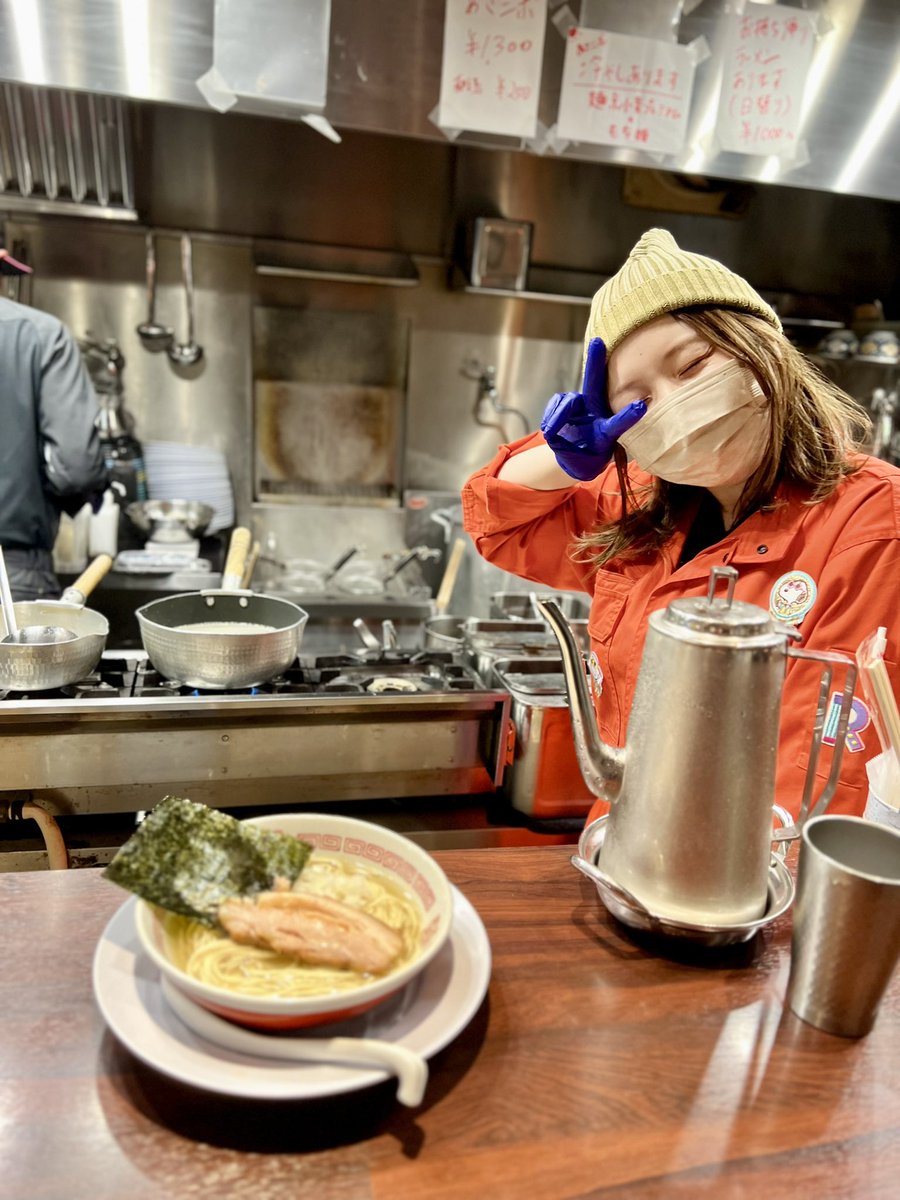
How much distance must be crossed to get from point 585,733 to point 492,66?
92.1 inches

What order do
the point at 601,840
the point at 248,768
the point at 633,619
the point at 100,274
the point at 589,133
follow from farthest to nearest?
1. the point at 100,274
2. the point at 589,133
3. the point at 248,768
4. the point at 633,619
5. the point at 601,840

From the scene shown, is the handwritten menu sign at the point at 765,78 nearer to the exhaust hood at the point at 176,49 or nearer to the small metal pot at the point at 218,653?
the exhaust hood at the point at 176,49

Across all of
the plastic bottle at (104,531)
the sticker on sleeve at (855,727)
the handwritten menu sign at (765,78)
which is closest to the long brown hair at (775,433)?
the sticker on sleeve at (855,727)

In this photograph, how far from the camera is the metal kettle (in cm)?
83

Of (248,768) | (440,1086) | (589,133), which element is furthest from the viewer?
(589,133)

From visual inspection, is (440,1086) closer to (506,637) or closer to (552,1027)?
(552,1027)

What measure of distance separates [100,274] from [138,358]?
421 millimetres

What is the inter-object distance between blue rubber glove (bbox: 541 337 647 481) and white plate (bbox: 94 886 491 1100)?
2.70ft

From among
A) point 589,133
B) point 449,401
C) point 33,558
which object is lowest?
point 33,558

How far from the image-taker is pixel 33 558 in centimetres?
314

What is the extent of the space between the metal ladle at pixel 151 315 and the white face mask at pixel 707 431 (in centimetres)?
341

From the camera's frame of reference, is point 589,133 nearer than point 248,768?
No

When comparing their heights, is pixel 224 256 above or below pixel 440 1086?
above

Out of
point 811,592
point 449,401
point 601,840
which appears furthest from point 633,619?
point 449,401
